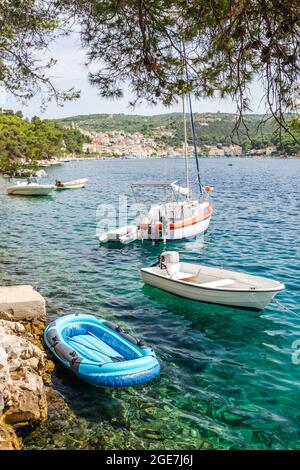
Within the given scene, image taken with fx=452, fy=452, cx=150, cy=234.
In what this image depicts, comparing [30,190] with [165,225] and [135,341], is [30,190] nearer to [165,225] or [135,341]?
[165,225]

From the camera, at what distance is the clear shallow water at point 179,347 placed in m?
6.68

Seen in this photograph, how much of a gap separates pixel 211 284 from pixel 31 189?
98.0 feet

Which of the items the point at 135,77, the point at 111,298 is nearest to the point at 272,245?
the point at 111,298

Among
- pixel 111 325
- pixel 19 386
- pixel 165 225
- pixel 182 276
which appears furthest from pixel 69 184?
pixel 19 386

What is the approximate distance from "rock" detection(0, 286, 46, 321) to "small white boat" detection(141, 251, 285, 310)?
14.5 feet

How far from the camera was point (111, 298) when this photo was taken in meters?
12.9

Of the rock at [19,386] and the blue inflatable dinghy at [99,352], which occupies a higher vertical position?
the rock at [19,386]

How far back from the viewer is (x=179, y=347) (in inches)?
382

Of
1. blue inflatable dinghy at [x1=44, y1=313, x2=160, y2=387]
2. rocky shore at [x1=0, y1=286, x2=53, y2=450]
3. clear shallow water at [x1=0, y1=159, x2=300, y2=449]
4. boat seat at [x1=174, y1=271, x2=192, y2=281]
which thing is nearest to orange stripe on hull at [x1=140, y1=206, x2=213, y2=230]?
clear shallow water at [x1=0, y1=159, x2=300, y2=449]

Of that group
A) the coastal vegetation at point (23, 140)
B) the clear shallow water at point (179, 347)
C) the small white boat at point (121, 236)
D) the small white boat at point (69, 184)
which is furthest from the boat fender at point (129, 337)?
the small white boat at point (69, 184)

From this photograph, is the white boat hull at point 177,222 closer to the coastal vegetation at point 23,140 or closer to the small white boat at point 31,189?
the coastal vegetation at point 23,140
